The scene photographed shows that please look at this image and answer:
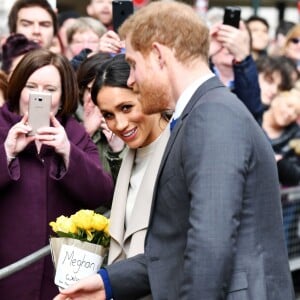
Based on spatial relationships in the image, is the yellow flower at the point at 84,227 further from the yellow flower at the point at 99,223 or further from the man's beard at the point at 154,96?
the man's beard at the point at 154,96

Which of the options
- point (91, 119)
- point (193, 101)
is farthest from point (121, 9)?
point (193, 101)

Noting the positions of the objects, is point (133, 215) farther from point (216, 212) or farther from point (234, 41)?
point (234, 41)

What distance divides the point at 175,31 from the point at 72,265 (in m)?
1.08

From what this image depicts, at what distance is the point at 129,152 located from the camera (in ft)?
14.0

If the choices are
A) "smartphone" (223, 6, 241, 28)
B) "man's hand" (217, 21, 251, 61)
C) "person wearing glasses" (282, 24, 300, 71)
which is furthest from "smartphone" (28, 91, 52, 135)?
"person wearing glasses" (282, 24, 300, 71)

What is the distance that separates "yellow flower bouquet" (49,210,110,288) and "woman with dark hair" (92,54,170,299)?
6cm

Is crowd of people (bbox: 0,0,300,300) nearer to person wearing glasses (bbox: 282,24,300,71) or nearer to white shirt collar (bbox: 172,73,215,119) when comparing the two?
white shirt collar (bbox: 172,73,215,119)

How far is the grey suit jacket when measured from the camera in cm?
310

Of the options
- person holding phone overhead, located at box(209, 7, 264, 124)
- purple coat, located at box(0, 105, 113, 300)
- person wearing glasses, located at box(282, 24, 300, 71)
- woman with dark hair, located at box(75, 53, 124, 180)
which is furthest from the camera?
person wearing glasses, located at box(282, 24, 300, 71)

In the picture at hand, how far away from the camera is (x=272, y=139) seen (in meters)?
8.08

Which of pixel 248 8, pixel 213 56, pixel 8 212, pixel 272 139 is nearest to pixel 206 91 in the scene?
pixel 8 212

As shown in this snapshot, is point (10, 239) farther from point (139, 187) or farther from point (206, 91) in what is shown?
point (206, 91)

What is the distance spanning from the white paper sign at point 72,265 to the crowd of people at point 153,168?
0.08 metres

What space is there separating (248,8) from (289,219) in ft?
65.7
